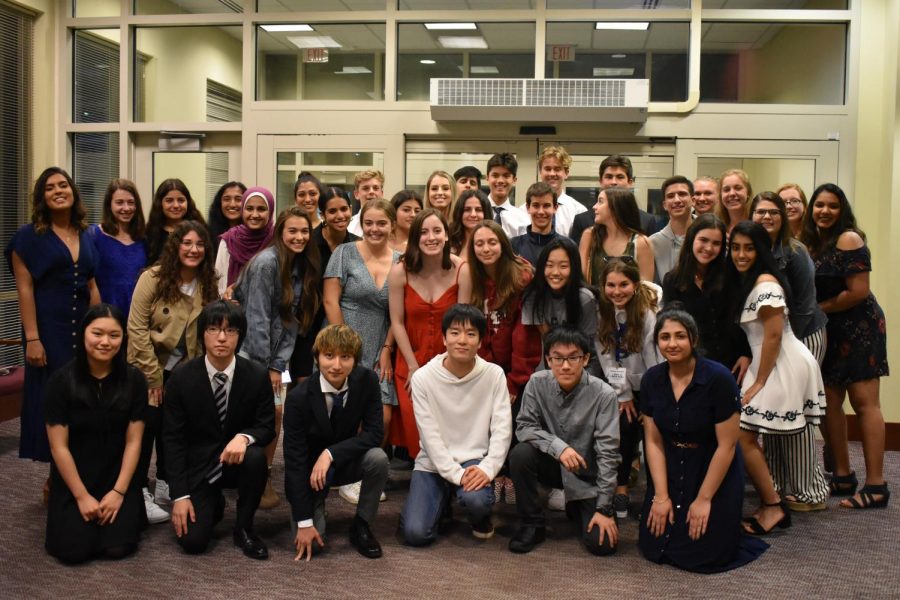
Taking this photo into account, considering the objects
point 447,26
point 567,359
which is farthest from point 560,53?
point 567,359

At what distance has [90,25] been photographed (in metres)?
6.39

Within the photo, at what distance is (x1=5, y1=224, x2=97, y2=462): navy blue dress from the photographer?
12.0 feet

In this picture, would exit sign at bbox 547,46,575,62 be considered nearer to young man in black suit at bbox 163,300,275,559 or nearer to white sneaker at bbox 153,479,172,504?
young man in black suit at bbox 163,300,275,559

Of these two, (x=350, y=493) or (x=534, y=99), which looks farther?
(x=534, y=99)

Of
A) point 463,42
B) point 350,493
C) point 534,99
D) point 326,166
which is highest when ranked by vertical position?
point 463,42

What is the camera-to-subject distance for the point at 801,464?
3.69 metres

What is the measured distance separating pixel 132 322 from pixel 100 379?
0.40m

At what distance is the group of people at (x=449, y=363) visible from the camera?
307 centimetres

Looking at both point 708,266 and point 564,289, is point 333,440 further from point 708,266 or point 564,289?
point 708,266

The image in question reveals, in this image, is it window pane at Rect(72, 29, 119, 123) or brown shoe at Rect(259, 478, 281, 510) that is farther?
window pane at Rect(72, 29, 119, 123)

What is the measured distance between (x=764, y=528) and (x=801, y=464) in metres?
0.49

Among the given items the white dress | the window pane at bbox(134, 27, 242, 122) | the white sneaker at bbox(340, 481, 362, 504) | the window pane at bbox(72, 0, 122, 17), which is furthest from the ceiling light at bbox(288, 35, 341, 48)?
the white dress

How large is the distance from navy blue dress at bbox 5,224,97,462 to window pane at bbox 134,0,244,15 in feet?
10.4

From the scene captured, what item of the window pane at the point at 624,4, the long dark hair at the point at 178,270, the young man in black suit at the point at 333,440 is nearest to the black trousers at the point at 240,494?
the young man in black suit at the point at 333,440
